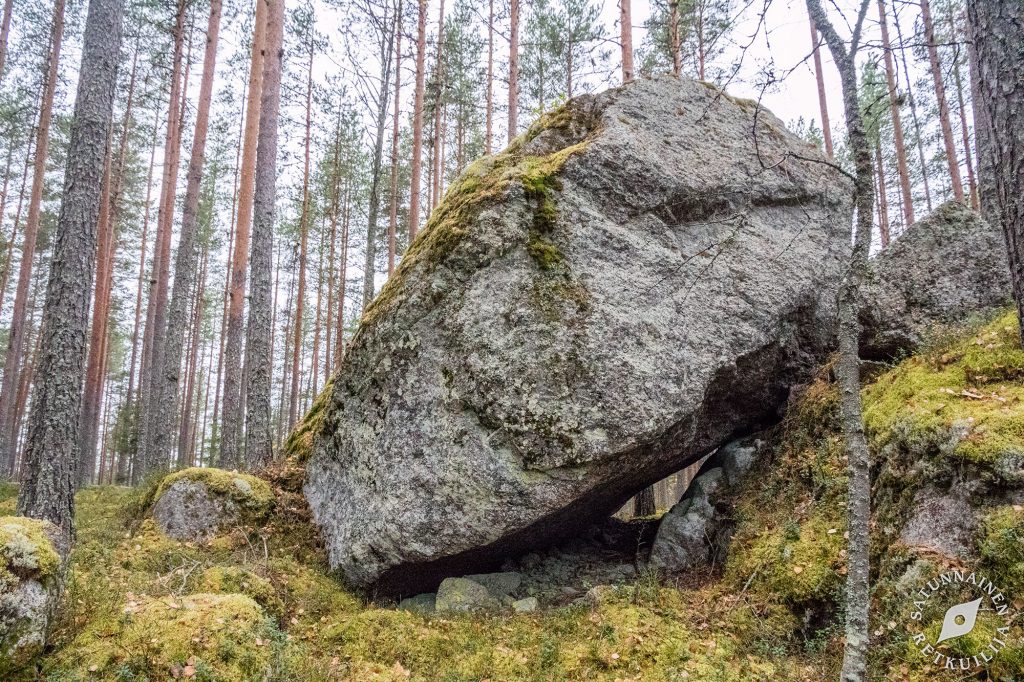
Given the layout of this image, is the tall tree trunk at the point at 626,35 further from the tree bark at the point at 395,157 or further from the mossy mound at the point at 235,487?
the mossy mound at the point at 235,487

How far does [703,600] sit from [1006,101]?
4698 mm

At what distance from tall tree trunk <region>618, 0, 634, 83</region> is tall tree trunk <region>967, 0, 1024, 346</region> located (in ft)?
23.3

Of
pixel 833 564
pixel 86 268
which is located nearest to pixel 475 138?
pixel 86 268

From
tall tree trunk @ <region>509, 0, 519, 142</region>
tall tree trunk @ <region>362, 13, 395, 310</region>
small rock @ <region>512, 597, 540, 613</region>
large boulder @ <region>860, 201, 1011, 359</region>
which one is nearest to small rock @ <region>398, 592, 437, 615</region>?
small rock @ <region>512, 597, 540, 613</region>

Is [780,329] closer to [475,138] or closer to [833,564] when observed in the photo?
[833,564]

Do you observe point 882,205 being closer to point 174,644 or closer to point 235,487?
point 235,487

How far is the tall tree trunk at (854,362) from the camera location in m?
3.30

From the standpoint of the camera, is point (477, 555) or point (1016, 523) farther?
point (477, 555)

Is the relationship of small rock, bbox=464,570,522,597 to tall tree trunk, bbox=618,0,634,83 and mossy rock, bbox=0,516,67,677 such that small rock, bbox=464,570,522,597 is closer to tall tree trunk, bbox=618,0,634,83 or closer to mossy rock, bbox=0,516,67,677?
mossy rock, bbox=0,516,67,677

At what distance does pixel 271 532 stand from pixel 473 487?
2.91m

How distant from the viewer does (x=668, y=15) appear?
459 inches

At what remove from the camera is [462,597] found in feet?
18.3

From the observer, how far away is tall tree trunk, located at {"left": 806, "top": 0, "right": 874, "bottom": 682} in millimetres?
3301

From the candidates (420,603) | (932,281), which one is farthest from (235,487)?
(932,281)
